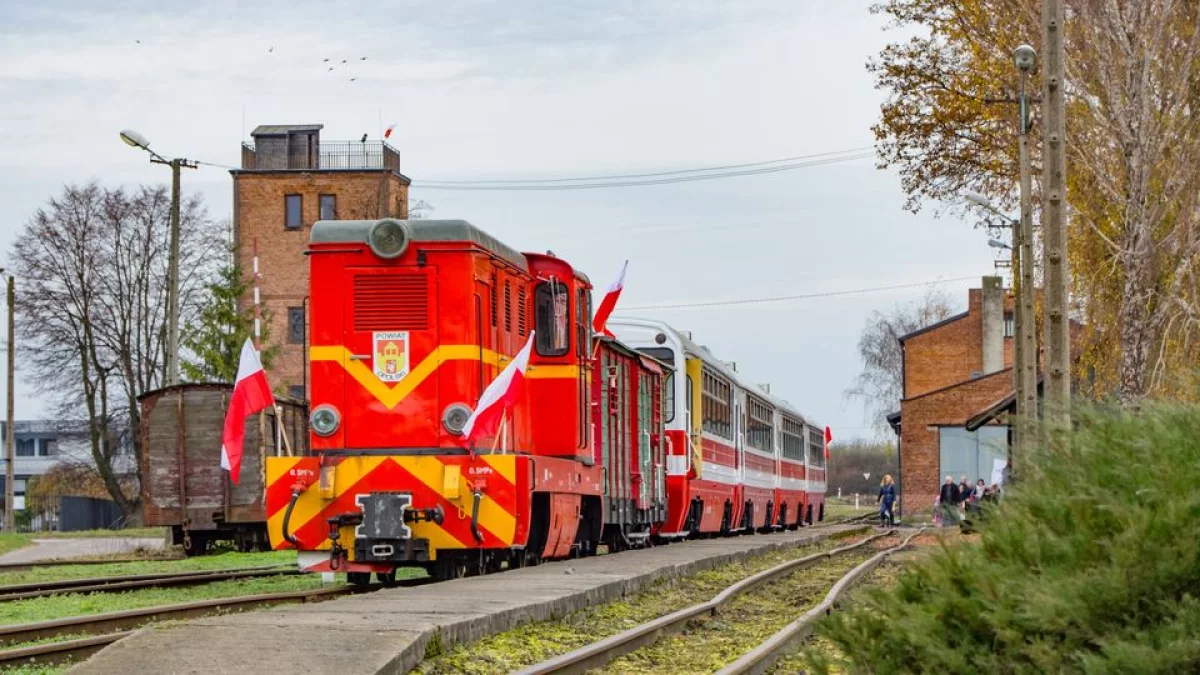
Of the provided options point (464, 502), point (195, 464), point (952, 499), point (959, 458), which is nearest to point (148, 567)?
point (195, 464)

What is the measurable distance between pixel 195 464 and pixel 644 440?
24.8 ft

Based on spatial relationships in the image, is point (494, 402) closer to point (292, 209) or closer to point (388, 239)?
point (388, 239)

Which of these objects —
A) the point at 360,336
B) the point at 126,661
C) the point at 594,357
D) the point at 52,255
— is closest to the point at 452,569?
the point at 360,336

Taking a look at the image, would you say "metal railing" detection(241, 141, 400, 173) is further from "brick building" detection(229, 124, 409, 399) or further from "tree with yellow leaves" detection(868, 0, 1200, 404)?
"tree with yellow leaves" detection(868, 0, 1200, 404)

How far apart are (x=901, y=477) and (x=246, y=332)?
35.5 metres

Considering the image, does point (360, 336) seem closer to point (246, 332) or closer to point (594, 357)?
point (594, 357)

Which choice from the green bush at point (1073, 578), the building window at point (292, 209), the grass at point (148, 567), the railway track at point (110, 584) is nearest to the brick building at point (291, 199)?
the building window at point (292, 209)

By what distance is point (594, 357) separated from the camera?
20594 millimetres

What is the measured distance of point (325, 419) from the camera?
658 inches

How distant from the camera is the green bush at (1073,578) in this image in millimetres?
6230

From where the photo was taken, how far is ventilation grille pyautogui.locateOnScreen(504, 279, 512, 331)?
59.0 ft

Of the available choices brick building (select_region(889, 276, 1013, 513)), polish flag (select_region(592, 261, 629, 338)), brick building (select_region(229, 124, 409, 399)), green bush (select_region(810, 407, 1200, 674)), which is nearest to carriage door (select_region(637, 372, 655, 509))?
polish flag (select_region(592, 261, 629, 338))

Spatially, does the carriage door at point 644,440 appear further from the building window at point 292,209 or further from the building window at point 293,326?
the building window at point 292,209

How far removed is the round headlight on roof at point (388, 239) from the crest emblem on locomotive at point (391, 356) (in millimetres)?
770
